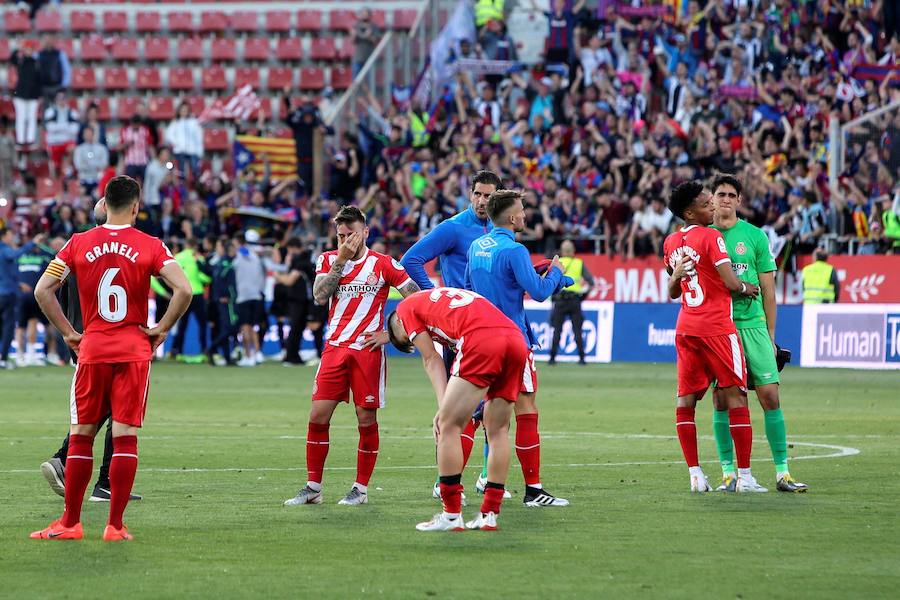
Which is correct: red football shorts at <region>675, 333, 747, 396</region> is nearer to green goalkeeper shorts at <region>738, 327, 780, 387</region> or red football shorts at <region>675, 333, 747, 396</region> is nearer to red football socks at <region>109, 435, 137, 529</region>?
green goalkeeper shorts at <region>738, 327, 780, 387</region>

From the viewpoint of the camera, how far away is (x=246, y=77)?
4050 centimetres

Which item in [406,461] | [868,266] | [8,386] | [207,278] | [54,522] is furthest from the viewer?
[207,278]

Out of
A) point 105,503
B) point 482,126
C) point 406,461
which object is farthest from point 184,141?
point 105,503

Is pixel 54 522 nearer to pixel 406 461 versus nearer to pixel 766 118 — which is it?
pixel 406 461

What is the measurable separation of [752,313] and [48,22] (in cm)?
3458

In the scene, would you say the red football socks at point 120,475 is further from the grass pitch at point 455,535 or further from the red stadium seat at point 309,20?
the red stadium seat at point 309,20

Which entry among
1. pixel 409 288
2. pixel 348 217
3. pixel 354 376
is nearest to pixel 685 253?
pixel 409 288

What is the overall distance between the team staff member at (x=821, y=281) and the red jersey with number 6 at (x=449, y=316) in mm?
→ 18433

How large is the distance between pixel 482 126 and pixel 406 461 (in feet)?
68.9

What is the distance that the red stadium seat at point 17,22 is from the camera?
141ft

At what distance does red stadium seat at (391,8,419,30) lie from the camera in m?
40.2

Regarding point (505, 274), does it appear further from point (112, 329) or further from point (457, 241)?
point (112, 329)

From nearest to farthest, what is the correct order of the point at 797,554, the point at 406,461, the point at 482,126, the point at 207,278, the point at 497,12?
the point at 797,554 → the point at 406,461 → the point at 207,278 → the point at 482,126 → the point at 497,12

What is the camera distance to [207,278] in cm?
2930
